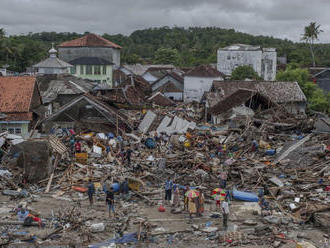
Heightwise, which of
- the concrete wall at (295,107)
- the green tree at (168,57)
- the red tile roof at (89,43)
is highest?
the green tree at (168,57)

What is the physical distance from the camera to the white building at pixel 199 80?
52.0m

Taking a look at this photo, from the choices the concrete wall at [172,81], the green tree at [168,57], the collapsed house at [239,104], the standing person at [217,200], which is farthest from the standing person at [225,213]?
the green tree at [168,57]

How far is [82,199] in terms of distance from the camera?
57.3ft

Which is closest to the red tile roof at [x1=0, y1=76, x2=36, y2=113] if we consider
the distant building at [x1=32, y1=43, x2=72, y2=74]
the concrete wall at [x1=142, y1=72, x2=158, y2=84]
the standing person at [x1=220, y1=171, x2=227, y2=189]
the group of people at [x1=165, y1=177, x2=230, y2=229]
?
the group of people at [x1=165, y1=177, x2=230, y2=229]

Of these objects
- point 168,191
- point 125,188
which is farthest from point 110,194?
point 168,191

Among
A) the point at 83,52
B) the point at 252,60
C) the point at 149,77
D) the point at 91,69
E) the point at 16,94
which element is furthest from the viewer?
the point at 252,60

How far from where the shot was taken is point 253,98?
34844 mm

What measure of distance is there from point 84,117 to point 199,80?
25714mm

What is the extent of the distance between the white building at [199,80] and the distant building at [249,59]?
15.8 m

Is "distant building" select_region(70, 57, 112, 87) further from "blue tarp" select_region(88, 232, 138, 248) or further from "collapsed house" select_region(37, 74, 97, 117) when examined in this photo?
"blue tarp" select_region(88, 232, 138, 248)

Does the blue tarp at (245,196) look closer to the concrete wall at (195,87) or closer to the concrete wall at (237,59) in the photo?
the concrete wall at (195,87)

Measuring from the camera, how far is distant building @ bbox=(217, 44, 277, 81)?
66.6 meters

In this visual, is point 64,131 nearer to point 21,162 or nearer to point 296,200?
point 21,162

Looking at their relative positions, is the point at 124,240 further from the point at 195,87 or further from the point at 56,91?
the point at 195,87
